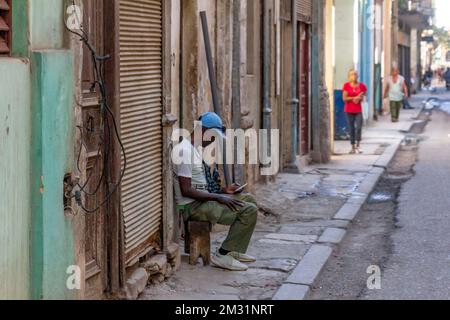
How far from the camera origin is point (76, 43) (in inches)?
273

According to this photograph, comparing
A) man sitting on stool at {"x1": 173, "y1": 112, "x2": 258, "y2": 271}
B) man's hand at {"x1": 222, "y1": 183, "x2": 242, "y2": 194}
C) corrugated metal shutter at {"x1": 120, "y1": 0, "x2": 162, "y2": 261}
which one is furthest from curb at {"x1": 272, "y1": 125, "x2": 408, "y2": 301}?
corrugated metal shutter at {"x1": 120, "y1": 0, "x2": 162, "y2": 261}

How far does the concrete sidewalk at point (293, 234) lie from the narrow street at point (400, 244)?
0.54 ft

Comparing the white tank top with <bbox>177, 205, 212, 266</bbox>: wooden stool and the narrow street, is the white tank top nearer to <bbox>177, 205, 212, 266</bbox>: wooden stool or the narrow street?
the narrow street

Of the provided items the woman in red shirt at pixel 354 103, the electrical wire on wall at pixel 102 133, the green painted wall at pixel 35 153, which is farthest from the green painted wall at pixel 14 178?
the woman in red shirt at pixel 354 103

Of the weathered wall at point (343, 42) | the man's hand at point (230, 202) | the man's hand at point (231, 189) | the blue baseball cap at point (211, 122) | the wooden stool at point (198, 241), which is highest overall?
the weathered wall at point (343, 42)

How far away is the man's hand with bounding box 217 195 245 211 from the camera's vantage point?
9.00 m

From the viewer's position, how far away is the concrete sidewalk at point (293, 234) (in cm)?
852

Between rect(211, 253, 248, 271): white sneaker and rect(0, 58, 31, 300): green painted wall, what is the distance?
3112 mm

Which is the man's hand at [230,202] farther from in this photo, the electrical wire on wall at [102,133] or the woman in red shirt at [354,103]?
→ the woman in red shirt at [354,103]

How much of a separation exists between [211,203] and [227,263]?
1.81ft

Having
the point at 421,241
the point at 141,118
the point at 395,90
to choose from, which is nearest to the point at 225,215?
the point at 141,118

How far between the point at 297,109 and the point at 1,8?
11.6 meters
